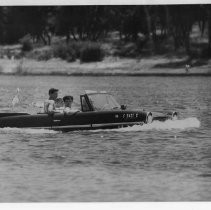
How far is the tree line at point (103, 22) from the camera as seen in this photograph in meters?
9.98

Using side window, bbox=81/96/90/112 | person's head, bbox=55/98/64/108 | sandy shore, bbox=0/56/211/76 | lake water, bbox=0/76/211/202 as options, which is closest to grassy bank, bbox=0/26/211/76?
sandy shore, bbox=0/56/211/76

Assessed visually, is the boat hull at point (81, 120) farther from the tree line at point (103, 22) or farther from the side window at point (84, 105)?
the tree line at point (103, 22)

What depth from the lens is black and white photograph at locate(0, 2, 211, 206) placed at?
27.5ft

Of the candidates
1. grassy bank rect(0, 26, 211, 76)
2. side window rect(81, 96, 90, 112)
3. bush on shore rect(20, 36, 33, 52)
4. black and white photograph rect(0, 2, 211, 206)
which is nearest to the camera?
black and white photograph rect(0, 2, 211, 206)

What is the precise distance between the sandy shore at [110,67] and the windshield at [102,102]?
1.70 metres

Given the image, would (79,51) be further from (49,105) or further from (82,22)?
(49,105)

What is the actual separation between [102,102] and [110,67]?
289cm

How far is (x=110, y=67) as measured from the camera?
13766mm

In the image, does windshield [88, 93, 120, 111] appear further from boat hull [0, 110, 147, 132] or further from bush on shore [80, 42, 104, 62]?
bush on shore [80, 42, 104, 62]

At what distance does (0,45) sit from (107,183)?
3.32 meters

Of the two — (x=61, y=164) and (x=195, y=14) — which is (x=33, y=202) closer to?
(x=61, y=164)

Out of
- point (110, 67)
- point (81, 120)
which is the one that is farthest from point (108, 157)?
point (110, 67)

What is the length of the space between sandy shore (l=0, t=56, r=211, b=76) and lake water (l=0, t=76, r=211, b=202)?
0.50m
